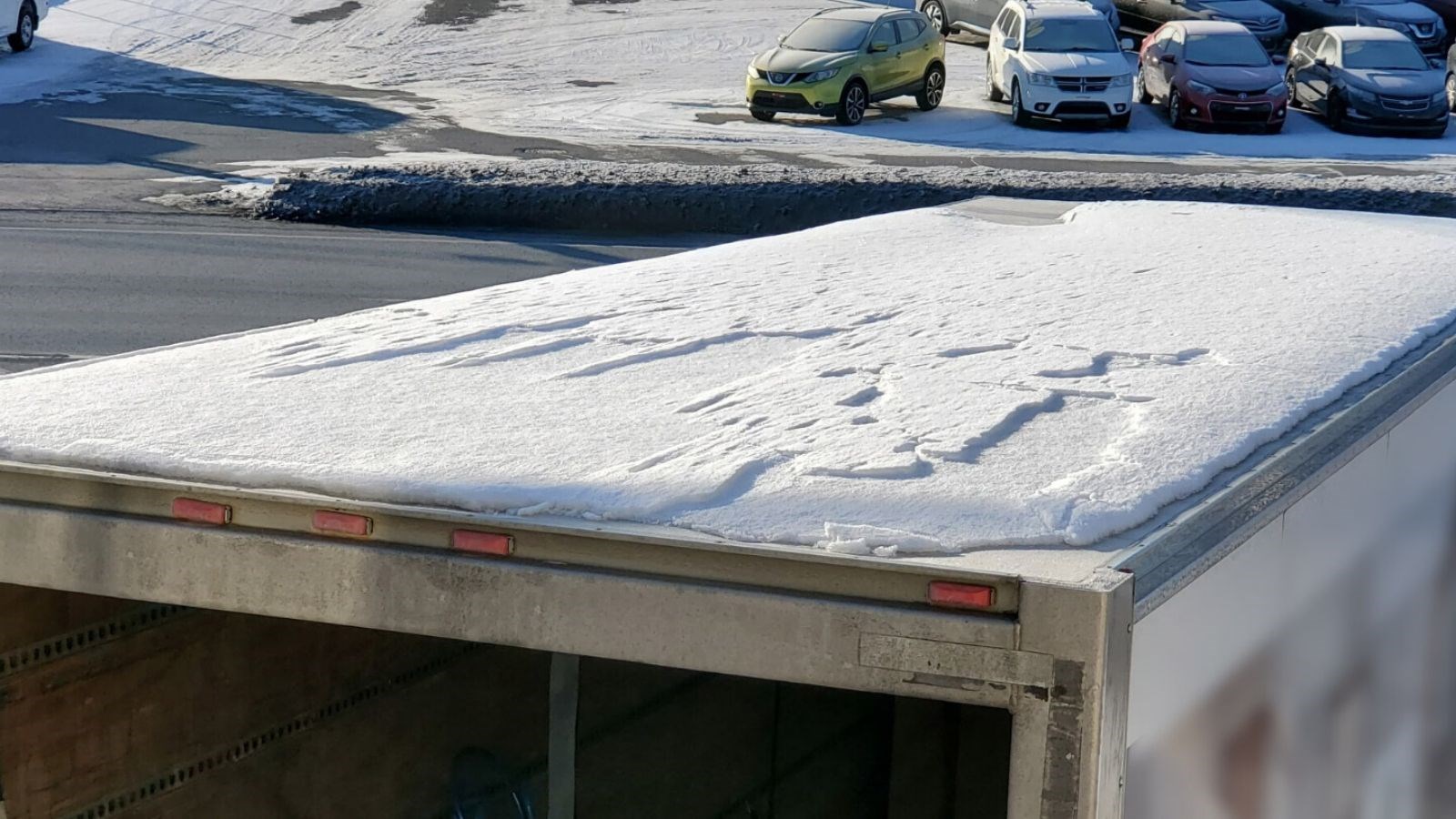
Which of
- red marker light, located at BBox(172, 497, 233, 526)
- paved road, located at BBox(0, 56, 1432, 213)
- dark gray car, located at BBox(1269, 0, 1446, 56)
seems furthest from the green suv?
red marker light, located at BBox(172, 497, 233, 526)

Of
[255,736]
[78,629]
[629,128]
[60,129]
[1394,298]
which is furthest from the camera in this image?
[629,128]

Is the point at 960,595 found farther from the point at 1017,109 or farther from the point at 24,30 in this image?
the point at 24,30

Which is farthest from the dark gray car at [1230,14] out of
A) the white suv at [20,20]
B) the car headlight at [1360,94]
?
the white suv at [20,20]

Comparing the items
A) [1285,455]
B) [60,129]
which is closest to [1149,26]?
[60,129]

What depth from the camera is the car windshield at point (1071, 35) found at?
80.9 ft

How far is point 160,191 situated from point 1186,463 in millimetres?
15673

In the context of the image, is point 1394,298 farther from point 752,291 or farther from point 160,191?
point 160,191

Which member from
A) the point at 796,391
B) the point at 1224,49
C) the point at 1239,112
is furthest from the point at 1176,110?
the point at 796,391

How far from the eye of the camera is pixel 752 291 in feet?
18.0

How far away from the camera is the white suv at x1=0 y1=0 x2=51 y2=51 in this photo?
26.9 meters

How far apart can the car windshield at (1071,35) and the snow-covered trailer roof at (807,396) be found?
19.0 metres

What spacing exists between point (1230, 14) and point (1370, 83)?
22.9ft

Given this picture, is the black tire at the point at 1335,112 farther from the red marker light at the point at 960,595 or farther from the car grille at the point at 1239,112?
the red marker light at the point at 960,595

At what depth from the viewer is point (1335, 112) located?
80.7 feet
